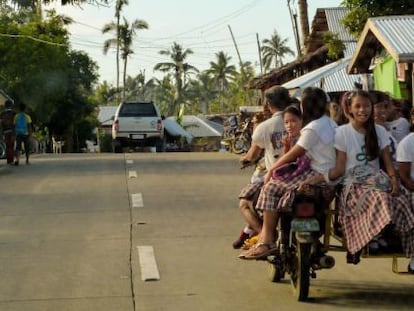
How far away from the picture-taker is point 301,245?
760cm

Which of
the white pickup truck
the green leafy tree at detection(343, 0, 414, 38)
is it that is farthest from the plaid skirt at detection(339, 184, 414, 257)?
the white pickup truck

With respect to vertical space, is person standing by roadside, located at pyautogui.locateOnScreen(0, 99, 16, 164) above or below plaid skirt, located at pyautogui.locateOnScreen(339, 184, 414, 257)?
above

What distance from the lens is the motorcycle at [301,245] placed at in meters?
7.59

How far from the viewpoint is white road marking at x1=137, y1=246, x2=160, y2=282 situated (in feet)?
29.8

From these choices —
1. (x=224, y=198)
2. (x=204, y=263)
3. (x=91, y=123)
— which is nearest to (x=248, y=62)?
(x=91, y=123)

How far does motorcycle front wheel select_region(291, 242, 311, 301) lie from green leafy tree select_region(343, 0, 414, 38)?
46.9 ft

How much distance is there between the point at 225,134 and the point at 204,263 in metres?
25.9

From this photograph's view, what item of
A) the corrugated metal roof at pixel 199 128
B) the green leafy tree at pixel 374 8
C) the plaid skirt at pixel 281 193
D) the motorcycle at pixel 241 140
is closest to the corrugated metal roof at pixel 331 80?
the motorcycle at pixel 241 140

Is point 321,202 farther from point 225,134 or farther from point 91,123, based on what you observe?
point 91,123

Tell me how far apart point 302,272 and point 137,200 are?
7973 mm

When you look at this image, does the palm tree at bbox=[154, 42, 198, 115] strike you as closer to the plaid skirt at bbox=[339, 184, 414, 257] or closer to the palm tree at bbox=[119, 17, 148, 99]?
the palm tree at bbox=[119, 17, 148, 99]

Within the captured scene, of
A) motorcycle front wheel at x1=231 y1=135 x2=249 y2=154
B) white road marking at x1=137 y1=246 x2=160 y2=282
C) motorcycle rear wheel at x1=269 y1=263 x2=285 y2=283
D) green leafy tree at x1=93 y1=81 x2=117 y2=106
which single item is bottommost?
white road marking at x1=137 y1=246 x2=160 y2=282

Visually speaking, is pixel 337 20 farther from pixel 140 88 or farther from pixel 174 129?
pixel 140 88

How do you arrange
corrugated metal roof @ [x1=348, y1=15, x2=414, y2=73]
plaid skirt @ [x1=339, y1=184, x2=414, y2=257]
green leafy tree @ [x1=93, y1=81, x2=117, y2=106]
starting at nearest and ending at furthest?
plaid skirt @ [x1=339, y1=184, x2=414, y2=257] → corrugated metal roof @ [x1=348, y1=15, x2=414, y2=73] → green leafy tree @ [x1=93, y1=81, x2=117, y2=106]
